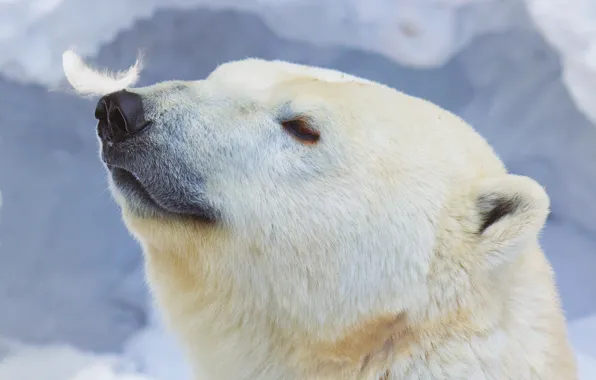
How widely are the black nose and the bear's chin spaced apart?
7 centimetres

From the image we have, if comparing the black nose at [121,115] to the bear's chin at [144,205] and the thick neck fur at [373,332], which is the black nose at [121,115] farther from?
the thick neck fur at [373,332]

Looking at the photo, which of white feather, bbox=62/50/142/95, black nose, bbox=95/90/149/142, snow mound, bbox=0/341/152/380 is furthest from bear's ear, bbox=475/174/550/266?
snow mound, bbox=0/341/152/380

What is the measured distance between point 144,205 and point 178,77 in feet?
5.22

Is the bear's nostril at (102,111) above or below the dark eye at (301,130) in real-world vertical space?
above

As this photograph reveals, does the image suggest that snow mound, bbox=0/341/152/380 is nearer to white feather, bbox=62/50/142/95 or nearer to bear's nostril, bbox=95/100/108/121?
white feather, bbox=62/50/142/95

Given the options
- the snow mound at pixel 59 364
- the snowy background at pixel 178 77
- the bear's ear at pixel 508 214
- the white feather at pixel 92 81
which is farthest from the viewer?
the snowy background at pixel 178 77

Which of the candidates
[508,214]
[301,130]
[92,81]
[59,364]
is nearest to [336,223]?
[301,130]

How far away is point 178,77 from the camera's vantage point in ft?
8.70

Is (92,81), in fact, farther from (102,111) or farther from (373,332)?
(373,332)

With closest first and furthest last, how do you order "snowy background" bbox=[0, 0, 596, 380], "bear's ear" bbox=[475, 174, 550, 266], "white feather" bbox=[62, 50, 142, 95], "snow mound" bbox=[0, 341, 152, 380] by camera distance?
"bear's ear" bbox=[475, 174, 550, 266] → "white feather" bbox=[62, 50, 142, 95] → "snow mound" bbox=[0, 341, 152, 380] → "snowy background" bbox=[0, 0, 596, 380]

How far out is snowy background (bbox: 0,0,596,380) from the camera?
2.29 meters

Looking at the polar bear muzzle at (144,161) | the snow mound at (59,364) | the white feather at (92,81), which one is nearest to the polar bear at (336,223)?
the polar bear muzzle at (144,161)

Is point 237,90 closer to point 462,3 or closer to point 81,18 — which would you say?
point 81,18

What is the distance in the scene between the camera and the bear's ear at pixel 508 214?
107 cm
